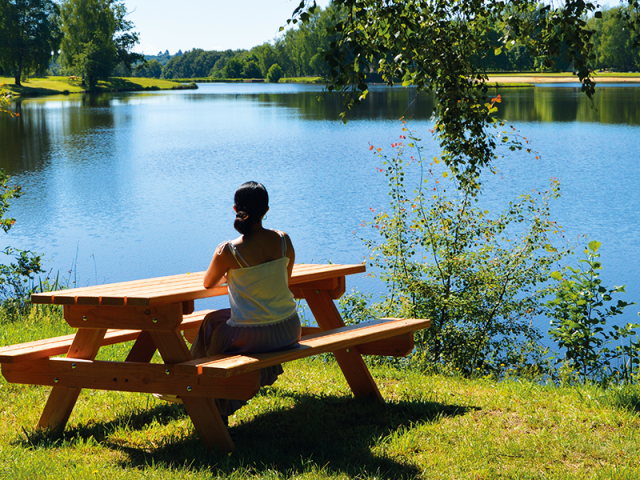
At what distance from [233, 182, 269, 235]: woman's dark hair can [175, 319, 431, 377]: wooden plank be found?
2.43 ft

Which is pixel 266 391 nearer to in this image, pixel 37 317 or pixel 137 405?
pixel 137 405

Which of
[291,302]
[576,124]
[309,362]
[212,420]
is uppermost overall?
[576,124]

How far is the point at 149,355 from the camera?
166 inches

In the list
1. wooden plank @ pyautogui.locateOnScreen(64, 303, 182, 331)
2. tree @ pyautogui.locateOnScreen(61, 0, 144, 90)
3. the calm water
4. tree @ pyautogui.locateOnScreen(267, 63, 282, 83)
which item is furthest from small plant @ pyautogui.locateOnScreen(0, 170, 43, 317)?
tree @ pyautogui.locateOnScreen(267, 63, 282, 83)

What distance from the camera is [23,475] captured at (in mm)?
3283

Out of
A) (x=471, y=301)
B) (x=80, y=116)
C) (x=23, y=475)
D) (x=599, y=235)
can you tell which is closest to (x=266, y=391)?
(x=23, y=475)

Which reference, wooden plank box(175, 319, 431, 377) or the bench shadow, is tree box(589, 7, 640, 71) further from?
the bench shadow

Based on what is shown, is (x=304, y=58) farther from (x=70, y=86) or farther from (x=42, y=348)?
(x=42, y=348)

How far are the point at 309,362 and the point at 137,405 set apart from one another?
6.72ft

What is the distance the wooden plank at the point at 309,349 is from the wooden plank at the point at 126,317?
0.26 meters

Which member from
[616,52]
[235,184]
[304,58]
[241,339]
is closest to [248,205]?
[241,339]

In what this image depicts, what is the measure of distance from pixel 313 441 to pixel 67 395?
1550 millimetres

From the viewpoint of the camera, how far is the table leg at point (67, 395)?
3.94 metres

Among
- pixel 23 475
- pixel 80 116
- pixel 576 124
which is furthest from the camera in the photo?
pixel 80 116
